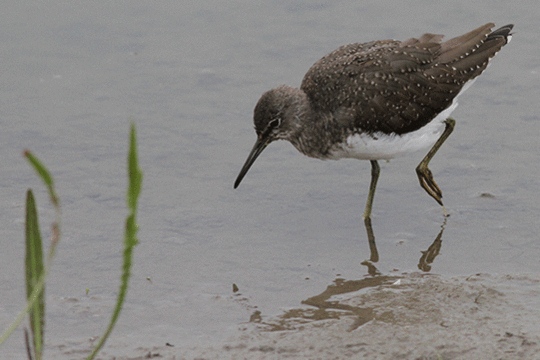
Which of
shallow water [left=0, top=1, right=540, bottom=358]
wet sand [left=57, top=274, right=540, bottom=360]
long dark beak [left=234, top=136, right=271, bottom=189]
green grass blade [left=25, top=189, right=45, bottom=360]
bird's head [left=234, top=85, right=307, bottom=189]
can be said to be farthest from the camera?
long dark beak [left=234, top=136, right=271, bottom=189]

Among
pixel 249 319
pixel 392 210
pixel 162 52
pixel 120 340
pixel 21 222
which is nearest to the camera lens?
pixel 120 340

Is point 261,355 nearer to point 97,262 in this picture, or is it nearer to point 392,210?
point 97,262

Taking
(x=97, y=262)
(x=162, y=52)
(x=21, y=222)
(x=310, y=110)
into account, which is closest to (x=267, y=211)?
(x=310, y=110)

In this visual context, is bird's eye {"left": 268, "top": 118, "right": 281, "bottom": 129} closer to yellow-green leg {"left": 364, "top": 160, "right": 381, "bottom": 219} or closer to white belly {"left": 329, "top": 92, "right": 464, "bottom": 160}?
white belly {"left": 329, "top": 92, "right": 464, "bottom": 160}

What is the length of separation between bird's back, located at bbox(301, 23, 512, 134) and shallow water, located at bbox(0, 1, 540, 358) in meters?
1.06

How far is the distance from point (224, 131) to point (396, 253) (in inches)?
108

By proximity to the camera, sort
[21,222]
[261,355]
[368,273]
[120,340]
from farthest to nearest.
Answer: [21,222], [368,273], [120,340], [261,355]

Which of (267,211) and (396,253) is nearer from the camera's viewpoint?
(396,253)

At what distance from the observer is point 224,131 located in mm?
8438

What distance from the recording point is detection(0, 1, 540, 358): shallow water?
6.04 metres

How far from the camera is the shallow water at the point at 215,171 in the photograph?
6.04 metres

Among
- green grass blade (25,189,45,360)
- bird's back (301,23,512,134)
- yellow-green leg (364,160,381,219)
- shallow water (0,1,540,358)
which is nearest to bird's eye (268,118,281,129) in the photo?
bird's back (301,23,512,134)

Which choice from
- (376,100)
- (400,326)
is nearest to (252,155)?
(376,100)

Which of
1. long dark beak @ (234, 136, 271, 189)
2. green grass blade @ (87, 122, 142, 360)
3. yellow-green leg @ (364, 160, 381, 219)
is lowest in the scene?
yellow-green leg @ (364, 160, 381, 219)
